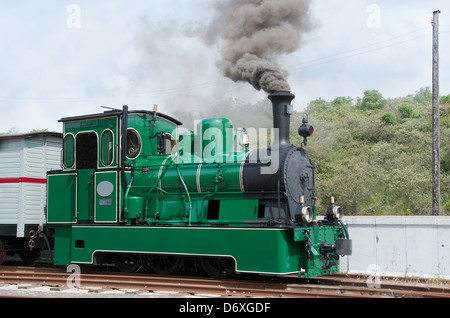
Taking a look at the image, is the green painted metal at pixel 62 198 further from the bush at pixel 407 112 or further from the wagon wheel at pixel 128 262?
the bush at pixel 407 112

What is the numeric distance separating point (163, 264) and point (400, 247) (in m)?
4.92

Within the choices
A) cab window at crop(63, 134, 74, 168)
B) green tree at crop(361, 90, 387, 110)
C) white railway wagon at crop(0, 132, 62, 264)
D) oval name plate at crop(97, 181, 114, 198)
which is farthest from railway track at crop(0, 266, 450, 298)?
green tree at crop(361, 90, 387, 110)

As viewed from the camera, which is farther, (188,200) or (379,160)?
(379,160)

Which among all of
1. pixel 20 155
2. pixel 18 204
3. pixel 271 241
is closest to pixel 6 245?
pixel 18 204

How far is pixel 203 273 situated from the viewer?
32.0 ft

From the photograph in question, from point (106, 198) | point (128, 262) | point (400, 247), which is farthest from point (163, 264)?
point (400, 247)

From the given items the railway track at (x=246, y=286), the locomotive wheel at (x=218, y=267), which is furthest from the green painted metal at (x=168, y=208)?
the locomotive wheel at (x=218, y=267)

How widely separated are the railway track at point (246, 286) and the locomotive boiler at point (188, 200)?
31 cm

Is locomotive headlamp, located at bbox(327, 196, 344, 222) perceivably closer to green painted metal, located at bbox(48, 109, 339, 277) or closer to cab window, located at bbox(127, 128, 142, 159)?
green painted metal, located at bbox(48, 109, 339, 277)

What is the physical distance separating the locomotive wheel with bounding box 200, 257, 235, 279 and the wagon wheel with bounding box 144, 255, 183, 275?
0.57 meters

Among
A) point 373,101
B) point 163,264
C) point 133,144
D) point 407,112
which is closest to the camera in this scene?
point 163,264

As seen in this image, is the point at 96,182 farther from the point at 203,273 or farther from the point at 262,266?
the point at 262,266

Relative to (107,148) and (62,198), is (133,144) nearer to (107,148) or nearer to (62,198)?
(107,148)

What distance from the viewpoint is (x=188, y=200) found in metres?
9.31
